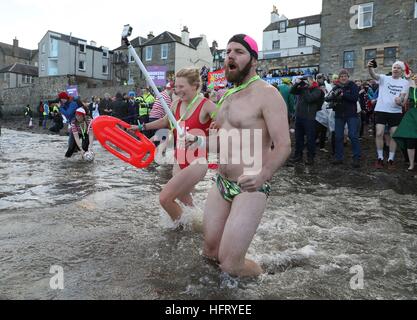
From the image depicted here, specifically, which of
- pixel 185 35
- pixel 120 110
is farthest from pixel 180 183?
pixel 185 35

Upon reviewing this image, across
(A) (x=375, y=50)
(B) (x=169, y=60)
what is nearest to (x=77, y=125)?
(A) (x=375, y=50)

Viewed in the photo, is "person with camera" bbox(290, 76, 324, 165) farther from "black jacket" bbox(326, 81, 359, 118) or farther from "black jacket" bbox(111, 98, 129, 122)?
"black jacket" bbox(111, 98, 129, 122)

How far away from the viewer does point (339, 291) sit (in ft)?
9.21

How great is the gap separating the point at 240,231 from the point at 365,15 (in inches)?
1187

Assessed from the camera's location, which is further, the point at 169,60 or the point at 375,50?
the point at 169,60

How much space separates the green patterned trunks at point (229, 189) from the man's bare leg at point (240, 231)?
2.7 inches

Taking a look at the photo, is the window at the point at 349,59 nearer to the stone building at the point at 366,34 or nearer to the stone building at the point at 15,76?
the stone building at the point at 366,34

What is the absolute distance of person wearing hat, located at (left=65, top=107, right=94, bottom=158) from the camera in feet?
33.4

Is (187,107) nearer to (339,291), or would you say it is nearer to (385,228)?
(339,291)

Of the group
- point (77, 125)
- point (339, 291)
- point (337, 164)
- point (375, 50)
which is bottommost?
point (339, 291)
